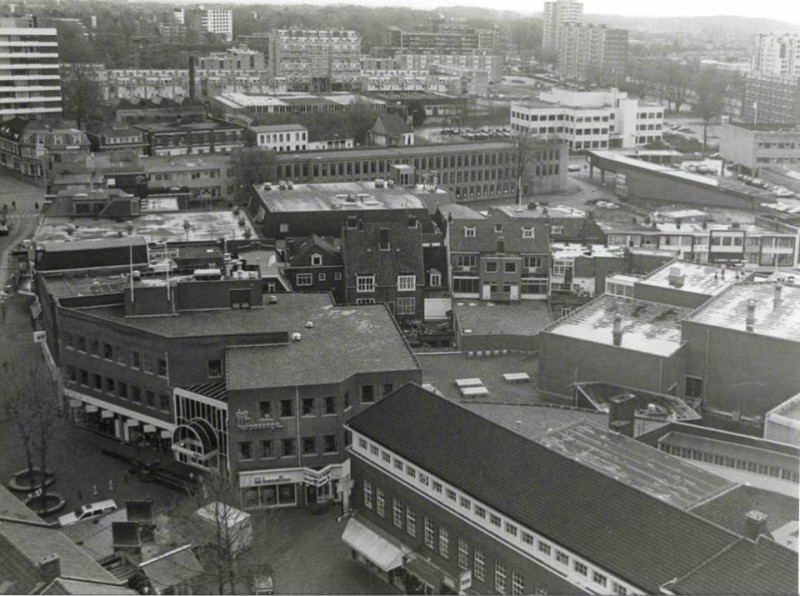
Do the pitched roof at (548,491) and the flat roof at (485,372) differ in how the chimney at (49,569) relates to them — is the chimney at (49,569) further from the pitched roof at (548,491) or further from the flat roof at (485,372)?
the flat roof at (485,372)

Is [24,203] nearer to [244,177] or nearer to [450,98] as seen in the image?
[244,177]

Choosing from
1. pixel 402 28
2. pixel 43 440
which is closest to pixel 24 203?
pixel 43 440

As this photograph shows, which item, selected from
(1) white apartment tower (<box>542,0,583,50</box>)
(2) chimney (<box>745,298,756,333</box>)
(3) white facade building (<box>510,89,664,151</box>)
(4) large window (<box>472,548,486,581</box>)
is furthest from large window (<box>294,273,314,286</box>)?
(3) white facade building (<box>510,89,664,151</box>)

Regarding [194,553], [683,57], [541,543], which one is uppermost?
[683,57]

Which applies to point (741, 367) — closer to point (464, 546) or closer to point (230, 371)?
point (464, 546)

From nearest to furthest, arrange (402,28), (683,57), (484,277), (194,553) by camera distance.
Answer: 1. (194,553)
2. (484,277)
3. (683,57)
4. (402,28)

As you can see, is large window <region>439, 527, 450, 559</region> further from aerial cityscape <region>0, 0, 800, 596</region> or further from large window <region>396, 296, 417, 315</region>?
large window <region>396, 296, 417, 315</region>

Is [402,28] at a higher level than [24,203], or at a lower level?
higher

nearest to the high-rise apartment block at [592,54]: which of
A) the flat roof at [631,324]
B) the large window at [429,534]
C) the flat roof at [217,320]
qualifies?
the flat roof at [631,324]
